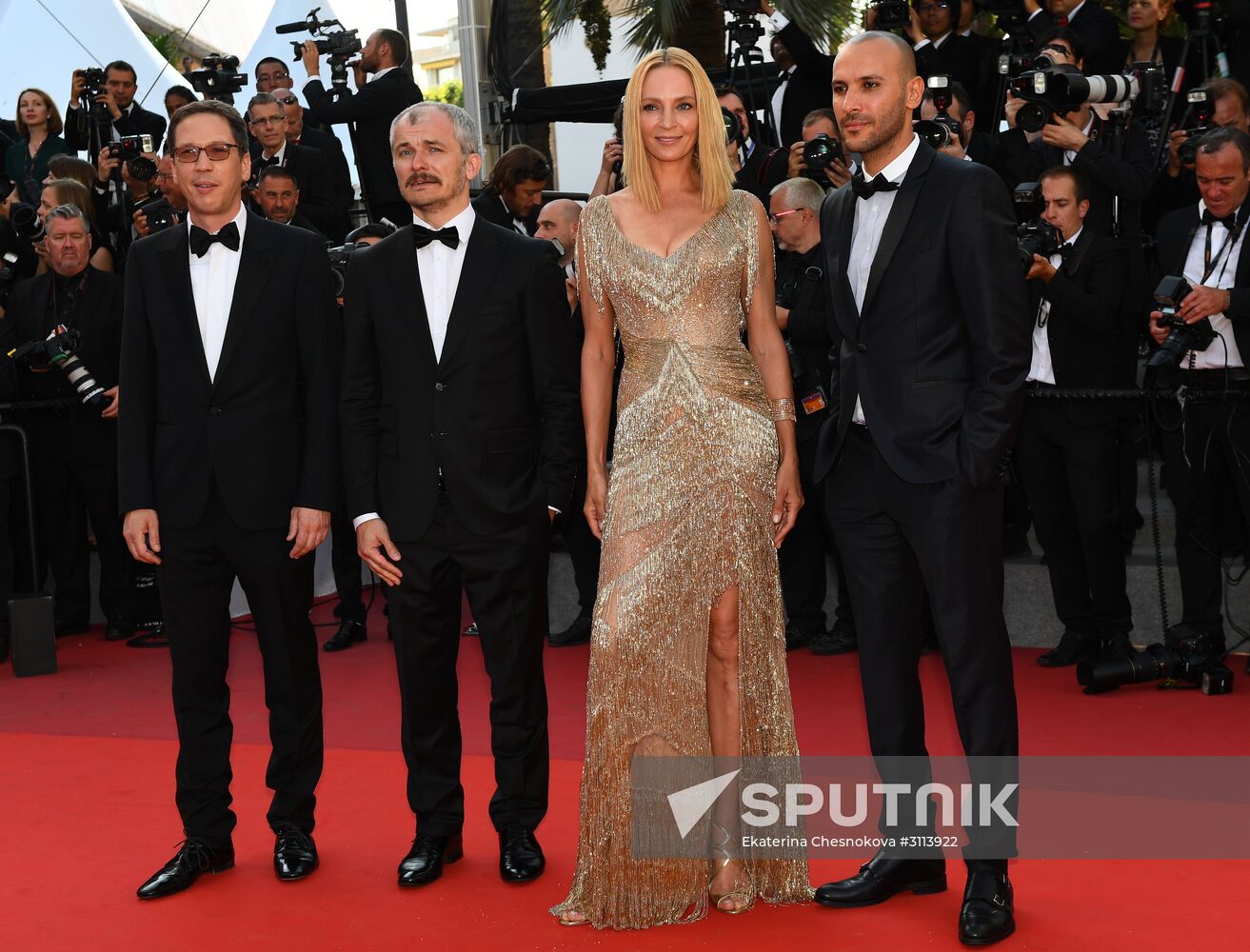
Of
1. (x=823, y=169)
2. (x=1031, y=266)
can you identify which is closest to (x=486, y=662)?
(x=1031, y=266)

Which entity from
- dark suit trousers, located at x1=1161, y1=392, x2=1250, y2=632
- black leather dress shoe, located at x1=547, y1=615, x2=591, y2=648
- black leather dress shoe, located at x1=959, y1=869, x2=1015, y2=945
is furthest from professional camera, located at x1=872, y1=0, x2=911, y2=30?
black leather dress shoe, located at x1=959, y1=869, x2=1015, y2=945

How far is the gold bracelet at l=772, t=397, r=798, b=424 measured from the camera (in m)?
3.48

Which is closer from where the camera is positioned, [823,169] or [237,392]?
[237,392]

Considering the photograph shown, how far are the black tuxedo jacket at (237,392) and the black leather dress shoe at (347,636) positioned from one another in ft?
10.0

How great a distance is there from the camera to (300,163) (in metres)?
8.20

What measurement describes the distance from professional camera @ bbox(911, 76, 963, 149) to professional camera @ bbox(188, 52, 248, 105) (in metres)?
4.28

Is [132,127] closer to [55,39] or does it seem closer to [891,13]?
[55,39]

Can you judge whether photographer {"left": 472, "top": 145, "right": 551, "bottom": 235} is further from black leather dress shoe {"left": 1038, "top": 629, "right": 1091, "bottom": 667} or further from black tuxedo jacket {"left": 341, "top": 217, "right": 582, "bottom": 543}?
black tuxedo jacket {"left": 341, "top": 217, "right": 582, "bottom": 543}

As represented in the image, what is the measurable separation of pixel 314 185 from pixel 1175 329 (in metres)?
4.78

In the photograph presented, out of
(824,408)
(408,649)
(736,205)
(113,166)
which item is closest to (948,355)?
(736,205)

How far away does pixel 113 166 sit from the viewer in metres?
8.22

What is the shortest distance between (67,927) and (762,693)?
168 centimetres

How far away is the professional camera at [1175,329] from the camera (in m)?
5.19

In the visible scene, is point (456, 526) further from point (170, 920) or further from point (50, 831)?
point (50, 831)
